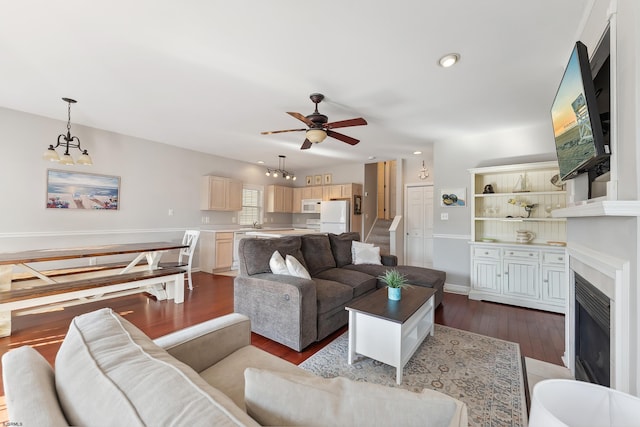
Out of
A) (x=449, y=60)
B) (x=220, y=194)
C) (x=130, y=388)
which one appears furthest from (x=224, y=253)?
(x=130, y=388)

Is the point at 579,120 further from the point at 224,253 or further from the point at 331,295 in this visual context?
the point at 224,253

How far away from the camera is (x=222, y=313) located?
132 inches

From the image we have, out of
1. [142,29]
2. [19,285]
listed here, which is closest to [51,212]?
[19,285]

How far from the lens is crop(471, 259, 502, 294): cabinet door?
387cm

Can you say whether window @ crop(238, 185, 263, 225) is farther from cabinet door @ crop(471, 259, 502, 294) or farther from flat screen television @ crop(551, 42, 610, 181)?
flat screen television @ crop(551, 42, 610, 181)

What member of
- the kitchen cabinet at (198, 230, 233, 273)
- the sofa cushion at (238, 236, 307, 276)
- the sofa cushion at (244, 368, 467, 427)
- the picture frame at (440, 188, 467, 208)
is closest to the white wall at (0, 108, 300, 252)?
the kitchen cabinet at (198, 230, 233, 273)

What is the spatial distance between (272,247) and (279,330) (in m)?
0.91

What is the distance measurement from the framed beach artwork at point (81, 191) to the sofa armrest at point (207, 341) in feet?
13.9

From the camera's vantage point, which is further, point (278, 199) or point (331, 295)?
point (278, 199)

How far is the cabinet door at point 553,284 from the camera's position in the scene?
3445 millimetres

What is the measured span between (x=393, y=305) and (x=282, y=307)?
39.5 inches

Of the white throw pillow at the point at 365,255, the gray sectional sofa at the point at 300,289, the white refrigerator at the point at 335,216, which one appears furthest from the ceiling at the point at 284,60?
the white refrigerator at the point at 335,216

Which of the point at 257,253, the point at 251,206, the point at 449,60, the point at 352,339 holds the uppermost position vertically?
the point at 449,60

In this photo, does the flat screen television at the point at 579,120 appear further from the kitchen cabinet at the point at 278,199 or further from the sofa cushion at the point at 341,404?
the kitchen cabinet at the point at 278,199
